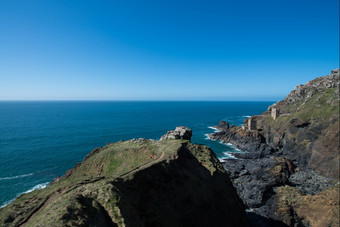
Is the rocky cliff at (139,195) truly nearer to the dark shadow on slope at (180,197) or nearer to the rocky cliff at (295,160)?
the dark shadow on slope at (180,197)

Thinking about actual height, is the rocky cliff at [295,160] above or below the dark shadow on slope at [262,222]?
above

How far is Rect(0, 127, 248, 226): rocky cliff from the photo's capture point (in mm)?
14500

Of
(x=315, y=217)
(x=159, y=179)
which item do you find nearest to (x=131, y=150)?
(x=159, y=179)

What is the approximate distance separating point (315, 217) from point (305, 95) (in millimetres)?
78405

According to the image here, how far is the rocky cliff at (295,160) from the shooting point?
3344 cm

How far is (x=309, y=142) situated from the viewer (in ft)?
207

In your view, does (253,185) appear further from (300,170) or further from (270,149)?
(270,149)

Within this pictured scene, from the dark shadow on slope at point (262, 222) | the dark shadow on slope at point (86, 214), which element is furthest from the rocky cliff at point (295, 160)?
the dark shadow on slope at point (86, 214)

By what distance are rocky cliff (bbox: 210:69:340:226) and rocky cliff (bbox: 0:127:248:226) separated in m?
13.6

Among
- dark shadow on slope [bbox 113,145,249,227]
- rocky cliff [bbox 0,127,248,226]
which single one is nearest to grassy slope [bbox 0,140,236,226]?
rocky cliff [bbox 0,127,248,226]

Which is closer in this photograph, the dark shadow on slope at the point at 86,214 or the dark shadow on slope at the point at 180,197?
the dark shadow on slope at the point at 86,214

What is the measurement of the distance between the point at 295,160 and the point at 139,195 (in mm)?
65948

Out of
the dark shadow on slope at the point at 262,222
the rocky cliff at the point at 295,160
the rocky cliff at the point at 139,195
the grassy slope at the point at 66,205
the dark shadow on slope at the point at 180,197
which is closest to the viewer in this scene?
the grassy slope at the point at 66,205

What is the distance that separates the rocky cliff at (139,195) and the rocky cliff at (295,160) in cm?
1363
